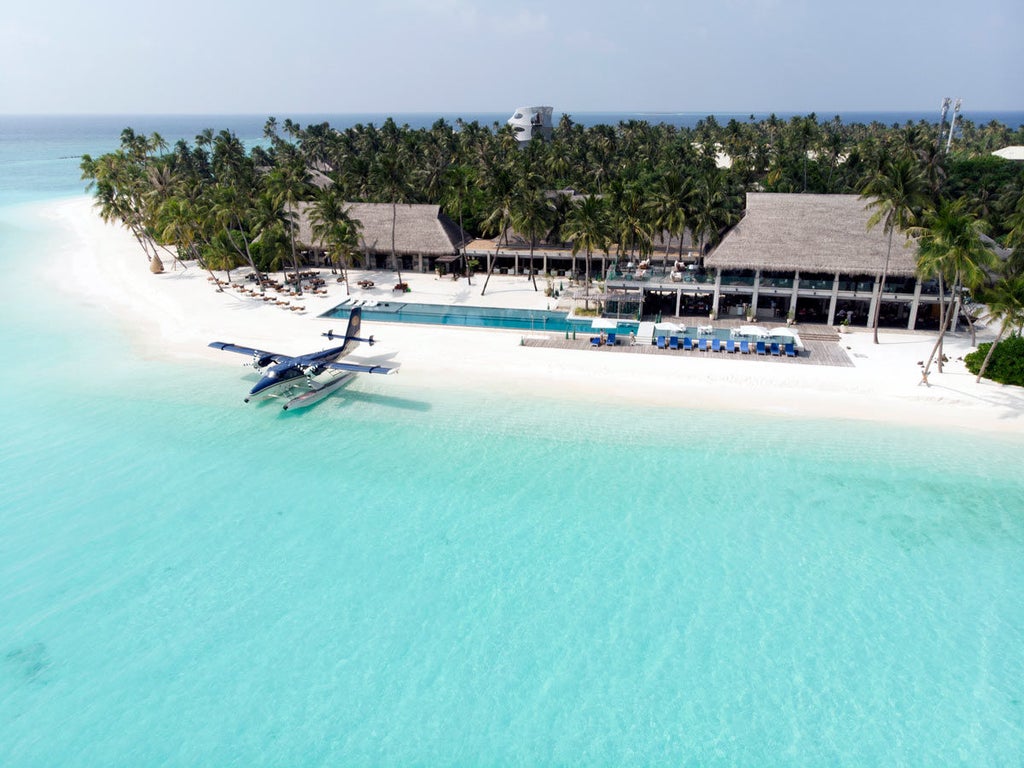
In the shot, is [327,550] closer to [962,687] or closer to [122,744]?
[122,744]

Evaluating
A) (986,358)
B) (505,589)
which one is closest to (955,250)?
(986,358)

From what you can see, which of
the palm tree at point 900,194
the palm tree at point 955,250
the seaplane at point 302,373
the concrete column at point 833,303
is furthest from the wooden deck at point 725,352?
the seaplane at point 302,373

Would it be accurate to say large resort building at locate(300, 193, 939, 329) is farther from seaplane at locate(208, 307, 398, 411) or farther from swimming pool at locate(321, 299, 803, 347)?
seaplane at locate(208, 307, 398, 411)

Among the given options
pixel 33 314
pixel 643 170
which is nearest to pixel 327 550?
pixel 33 314

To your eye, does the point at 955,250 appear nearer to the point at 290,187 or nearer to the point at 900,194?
the point at 900,194

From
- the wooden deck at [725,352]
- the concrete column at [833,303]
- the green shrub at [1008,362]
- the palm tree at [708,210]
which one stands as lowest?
the wooden deck at [725,352]

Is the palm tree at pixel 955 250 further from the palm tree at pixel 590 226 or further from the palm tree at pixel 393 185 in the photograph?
the palm tree at pixel 393 185

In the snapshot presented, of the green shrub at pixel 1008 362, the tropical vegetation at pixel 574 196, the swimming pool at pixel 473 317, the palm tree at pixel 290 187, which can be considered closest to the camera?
the green shrub at pixel 1008 362
